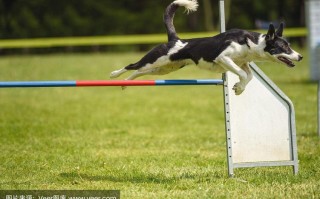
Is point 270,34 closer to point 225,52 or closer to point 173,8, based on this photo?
point 225,52

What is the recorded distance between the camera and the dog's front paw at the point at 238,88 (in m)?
5.68

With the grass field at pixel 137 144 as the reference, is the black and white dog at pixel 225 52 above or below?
above

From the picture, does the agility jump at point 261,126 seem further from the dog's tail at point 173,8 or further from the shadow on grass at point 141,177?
the dog's tail at point 173,8

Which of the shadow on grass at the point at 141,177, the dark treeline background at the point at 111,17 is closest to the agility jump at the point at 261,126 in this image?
the shadow on grass at the point at 141,177

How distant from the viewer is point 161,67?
5.68 meters

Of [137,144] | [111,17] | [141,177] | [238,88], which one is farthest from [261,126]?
[111,17]

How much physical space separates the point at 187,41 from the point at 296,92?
984 cm

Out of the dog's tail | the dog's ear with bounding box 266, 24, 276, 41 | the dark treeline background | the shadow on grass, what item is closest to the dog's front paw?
the dog's ear with bounding box 266, 24, 276, 41

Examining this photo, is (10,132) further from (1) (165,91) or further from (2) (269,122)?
(1) (165,91)

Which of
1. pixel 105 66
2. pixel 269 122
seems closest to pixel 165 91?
pixel 105 66

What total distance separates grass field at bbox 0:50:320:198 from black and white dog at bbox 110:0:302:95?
108 centimetres

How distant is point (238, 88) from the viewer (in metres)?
5.71

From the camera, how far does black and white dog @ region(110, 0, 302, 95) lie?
5.42 metres

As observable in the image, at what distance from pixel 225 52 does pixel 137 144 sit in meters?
3.58
